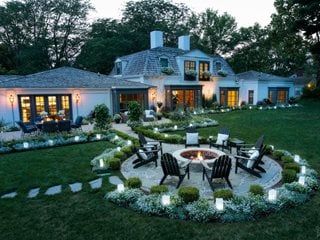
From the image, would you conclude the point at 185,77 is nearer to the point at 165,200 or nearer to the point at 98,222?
the point at 165,200

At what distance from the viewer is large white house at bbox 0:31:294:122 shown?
57.6ft

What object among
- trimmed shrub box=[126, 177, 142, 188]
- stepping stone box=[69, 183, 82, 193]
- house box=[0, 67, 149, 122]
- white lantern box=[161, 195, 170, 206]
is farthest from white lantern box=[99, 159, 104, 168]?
house box=[0, 67, 149, 122]

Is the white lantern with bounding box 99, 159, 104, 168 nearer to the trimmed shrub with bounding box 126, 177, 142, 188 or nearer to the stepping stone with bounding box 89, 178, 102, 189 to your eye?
→ the stepping stone with bounding box 89, 178, 102, 189

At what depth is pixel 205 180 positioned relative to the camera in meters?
7.37

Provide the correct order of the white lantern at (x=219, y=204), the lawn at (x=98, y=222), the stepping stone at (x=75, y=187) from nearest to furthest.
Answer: the lawn at (x=98, y=222), the white lantern at (x=219, y=204), the stepping stone at (x=75, y=187)

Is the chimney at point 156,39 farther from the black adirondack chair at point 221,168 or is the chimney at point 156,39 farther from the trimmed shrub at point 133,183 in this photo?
the trimmed shrub at point 133,183

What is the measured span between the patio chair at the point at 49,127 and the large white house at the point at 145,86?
5258mm

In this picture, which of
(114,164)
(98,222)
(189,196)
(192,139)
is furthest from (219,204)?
(192,139)

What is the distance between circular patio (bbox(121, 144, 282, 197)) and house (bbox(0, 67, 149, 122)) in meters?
11.8

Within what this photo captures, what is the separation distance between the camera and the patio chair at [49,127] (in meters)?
13.2

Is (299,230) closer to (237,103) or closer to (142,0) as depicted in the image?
(237,103)

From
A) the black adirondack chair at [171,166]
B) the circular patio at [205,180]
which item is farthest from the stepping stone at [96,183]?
the black adirondack chair at [171,166]

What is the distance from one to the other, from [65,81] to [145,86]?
6.65 meters

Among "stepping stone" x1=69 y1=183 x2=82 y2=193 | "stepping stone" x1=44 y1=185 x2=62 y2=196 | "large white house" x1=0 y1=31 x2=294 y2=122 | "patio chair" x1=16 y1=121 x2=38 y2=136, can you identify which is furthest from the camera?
"large white house" x1=0 y1=31 x2=294 y2=122
